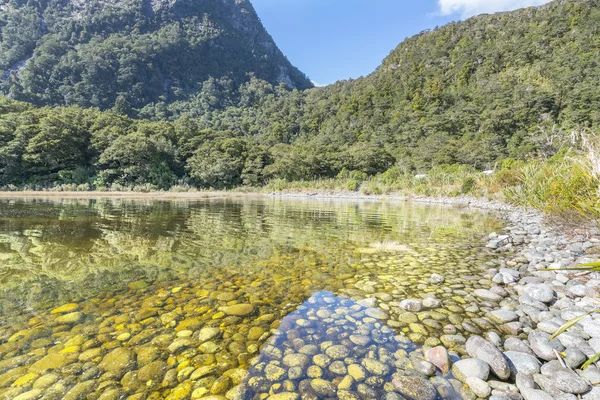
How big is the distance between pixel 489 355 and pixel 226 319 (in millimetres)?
2045

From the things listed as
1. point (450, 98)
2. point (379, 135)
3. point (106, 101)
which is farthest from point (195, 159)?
point (450, 98)

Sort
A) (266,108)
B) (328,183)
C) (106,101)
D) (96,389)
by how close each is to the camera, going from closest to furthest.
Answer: (96,389), (328,183), (106,101), (266,108)

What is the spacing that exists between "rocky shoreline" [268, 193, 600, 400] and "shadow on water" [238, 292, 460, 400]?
16cm

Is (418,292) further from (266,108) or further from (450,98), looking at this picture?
(266,108)

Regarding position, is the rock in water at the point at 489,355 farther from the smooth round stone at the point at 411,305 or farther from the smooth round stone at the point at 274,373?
the smooth round stone at the point at 274,373

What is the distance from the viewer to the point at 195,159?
40.4 meters

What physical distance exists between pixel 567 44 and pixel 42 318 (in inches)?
3173

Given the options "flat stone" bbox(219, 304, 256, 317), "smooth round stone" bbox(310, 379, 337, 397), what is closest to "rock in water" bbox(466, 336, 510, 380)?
"smooth round stone" bbox(310, 379, 337, 397)

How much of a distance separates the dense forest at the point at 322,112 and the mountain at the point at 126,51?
2.04 ft

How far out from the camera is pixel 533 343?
192 cm

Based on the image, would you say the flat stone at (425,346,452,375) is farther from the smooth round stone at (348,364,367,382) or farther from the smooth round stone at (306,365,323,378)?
the smooth round stone at (306,365,323,378)

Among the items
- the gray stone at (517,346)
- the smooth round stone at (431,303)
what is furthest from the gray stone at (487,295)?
the gray stone at (517,346)

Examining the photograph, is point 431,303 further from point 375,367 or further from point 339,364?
point 339,364

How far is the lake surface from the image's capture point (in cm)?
164
